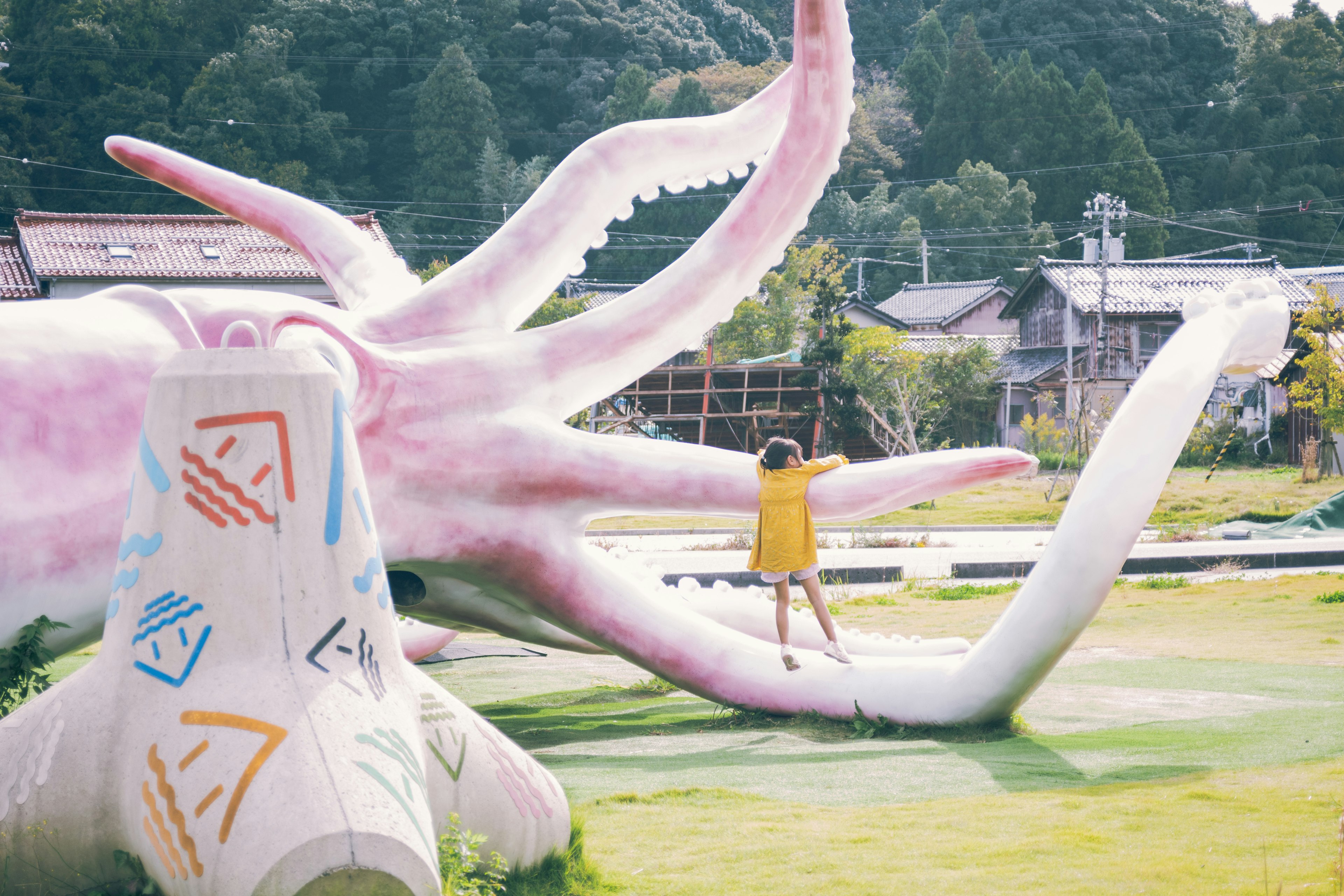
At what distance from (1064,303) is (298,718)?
135 ft

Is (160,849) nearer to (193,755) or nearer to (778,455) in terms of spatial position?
(193,755)

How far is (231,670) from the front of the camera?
112 inches

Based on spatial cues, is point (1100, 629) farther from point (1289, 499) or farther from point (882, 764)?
point (1289, 499)

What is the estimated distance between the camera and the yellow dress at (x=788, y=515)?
572cm

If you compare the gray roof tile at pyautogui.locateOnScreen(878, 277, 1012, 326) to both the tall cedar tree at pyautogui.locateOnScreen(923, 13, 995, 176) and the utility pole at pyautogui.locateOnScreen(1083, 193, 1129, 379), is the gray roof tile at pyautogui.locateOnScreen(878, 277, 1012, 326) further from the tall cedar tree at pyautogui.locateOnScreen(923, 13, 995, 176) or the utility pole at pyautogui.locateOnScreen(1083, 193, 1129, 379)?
the tall cedar tree at pyautogui.locateOnScreen(923, 13, 995, 176)

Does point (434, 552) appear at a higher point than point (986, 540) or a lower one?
higher

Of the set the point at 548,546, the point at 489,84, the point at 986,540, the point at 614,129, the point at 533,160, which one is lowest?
the point at 986,540

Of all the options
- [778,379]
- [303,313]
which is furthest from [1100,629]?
[778,379]

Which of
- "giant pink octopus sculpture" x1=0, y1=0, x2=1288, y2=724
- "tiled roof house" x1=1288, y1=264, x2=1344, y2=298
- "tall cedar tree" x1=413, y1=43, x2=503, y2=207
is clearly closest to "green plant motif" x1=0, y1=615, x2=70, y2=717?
"giant pink octopus sculpture" x1=0, y1=0, x2=1288, y2=724

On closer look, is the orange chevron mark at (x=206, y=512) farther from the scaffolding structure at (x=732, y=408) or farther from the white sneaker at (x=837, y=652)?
the scaffolding structure at (x=732, y=408)

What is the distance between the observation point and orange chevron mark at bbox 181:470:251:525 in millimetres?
2928

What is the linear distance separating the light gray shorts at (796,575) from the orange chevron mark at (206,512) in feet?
10.9

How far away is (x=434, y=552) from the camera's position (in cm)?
543

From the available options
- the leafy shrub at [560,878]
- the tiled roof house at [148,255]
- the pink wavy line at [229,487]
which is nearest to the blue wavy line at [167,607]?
the pink wavy line at [229,487]
